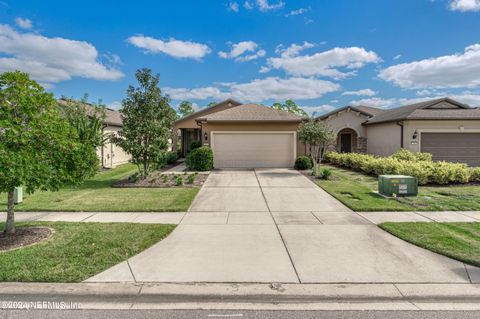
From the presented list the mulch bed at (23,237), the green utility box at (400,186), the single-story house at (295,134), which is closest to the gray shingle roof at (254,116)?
the single-story house at (295,134)

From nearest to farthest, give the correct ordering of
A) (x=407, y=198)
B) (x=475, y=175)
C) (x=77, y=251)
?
(x=77, y=251) < (x=407, y=198) < (x=475, y=175)

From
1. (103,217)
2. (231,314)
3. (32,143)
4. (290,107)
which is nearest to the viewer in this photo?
(231,314)

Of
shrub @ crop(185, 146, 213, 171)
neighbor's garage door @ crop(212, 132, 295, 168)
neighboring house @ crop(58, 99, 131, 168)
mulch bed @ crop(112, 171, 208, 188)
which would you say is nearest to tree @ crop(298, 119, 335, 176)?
A: neighbor's garage door @ crop(212, 132, 295, 168)

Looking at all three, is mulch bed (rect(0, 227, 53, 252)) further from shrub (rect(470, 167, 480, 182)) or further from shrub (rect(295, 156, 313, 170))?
shrub (rect(470, 167, 480, 182))

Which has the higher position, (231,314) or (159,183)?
(159,183)

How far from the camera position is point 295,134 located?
1647 cm

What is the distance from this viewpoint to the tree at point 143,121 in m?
11.5

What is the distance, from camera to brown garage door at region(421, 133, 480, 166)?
15.6 m

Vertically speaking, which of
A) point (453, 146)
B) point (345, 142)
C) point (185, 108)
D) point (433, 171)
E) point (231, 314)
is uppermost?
point (185, 108)

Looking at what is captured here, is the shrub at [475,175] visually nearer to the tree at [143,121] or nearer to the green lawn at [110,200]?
the green lawn at [110,200]

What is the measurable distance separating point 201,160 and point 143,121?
4.51 m

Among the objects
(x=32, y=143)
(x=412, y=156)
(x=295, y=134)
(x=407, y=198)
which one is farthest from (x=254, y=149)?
(x=32, y=143)

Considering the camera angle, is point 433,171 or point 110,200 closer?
point 110,200

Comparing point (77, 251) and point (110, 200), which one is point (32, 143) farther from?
point (110, 200)
